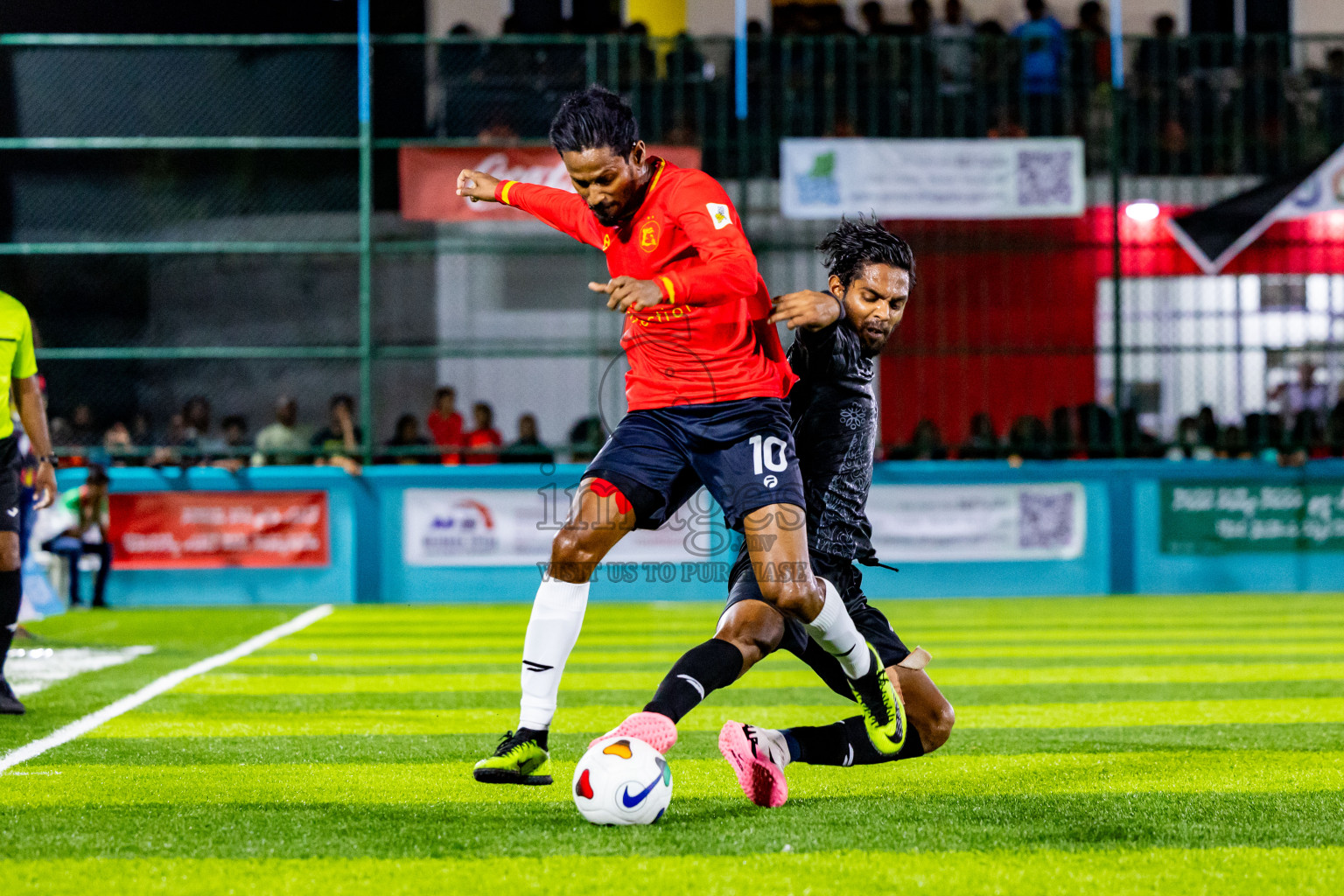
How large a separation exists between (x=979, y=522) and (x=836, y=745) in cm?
874

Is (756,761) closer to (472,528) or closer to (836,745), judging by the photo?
(836,745)

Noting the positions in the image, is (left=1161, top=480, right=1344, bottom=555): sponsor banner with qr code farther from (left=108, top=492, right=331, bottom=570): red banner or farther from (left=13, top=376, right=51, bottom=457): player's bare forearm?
(left=13, top=376, right=51, bottom=457): player's bare forearm

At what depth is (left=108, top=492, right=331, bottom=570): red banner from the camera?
12.2 m

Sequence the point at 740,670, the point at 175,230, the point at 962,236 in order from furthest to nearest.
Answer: the point at 175,230, the point at 962,236, the point at 740,670

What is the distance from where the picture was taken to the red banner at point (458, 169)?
12.0 m

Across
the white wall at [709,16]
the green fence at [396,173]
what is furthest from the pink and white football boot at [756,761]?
the white wall at [709,16]

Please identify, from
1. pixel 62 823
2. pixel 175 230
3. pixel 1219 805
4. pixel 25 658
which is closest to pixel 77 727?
pixel 62 823

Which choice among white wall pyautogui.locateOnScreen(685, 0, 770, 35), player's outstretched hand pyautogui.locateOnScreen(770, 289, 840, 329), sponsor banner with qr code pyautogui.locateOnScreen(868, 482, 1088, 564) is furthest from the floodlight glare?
player's outstretched hand pyautogui.locateOnScreen(770, 289, 840, 329)

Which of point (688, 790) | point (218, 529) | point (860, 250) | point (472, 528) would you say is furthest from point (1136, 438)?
point (688, 790)

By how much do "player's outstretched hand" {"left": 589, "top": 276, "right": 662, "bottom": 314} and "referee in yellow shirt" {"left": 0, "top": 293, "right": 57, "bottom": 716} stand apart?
3251 millimetres

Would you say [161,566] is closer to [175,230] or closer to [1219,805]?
[175,230]

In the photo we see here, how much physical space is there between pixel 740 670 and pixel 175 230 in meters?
14.3

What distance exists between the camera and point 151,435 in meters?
15.7

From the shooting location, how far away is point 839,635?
3.84 meters
